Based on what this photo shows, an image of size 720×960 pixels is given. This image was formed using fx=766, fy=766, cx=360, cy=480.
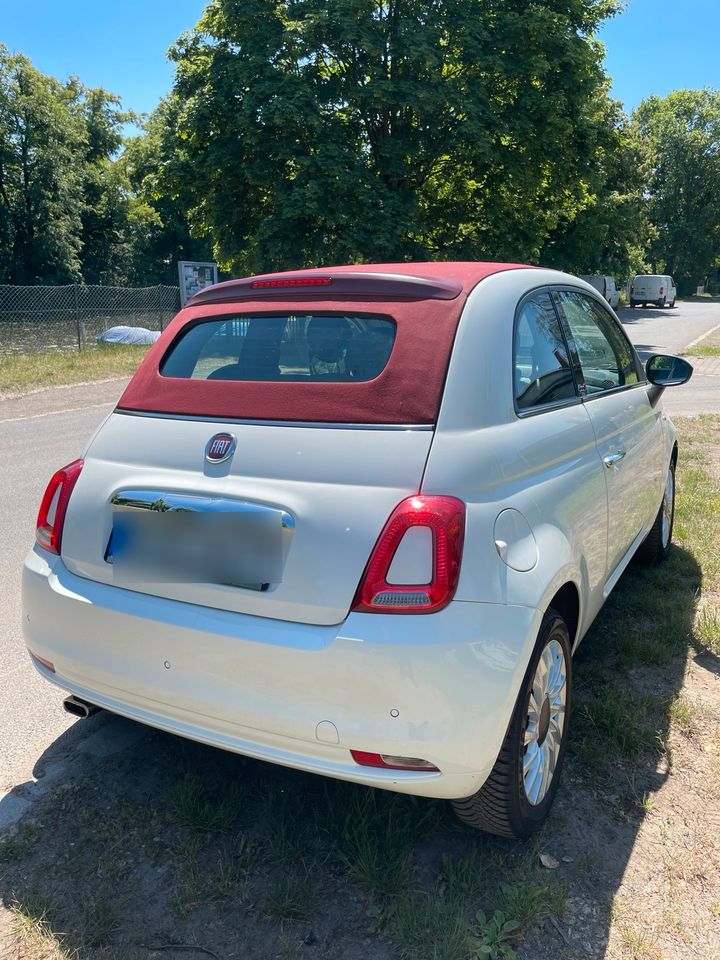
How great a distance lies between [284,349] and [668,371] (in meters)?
2.55

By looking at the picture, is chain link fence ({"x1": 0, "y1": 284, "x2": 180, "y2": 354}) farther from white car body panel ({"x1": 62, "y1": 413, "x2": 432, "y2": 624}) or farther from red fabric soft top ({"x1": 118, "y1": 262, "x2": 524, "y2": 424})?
white car body panel ({"x1": 62, "y1": 413, "x2": 432, "y2": 624})

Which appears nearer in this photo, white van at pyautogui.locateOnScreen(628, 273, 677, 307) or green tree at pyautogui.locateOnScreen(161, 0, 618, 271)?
green tree at pyautogui.locateOnScreen(161, 0, 618, 271)

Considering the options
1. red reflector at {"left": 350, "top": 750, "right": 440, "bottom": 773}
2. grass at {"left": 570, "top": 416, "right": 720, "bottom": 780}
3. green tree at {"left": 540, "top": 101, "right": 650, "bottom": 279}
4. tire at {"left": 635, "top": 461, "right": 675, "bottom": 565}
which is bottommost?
grass at {"left": 570, "top": 416, "right": 720, "bottom": 780}

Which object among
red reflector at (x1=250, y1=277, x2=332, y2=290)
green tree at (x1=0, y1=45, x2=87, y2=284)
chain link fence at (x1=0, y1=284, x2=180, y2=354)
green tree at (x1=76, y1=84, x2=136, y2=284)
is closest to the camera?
red reflector at (x1=250, y1=277, x2=332, y2=290)

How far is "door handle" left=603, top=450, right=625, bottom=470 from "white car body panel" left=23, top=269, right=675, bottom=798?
0.55 meters

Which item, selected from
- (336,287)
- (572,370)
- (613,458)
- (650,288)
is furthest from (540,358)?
(650,288)

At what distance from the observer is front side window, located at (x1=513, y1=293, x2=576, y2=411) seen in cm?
265

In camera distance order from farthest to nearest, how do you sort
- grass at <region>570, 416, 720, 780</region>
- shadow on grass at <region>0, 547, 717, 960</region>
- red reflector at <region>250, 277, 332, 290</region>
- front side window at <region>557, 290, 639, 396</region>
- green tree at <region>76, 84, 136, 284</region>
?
green tree at <region>76, 84, 136, 284</region>, front side window at <region>557, 290, 639, 396</region>, grass at <region>570, 416, 720, 780</region>, red reflector at <region>250, 277, 332, 290</region>, shadow on grass at <region>0, 547, 717, 960</region>

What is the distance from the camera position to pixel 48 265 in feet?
120

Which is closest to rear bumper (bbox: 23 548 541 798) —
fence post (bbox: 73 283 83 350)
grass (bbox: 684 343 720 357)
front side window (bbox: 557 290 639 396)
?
front side window (bbox: 557 290 639 396)

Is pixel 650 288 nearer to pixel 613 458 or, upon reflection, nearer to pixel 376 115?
pixel 376 115

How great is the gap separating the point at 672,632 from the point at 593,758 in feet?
4.25

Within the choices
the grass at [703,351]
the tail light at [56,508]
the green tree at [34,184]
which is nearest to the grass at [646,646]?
the tail light at [56,508]

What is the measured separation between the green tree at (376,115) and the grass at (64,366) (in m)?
4.43
